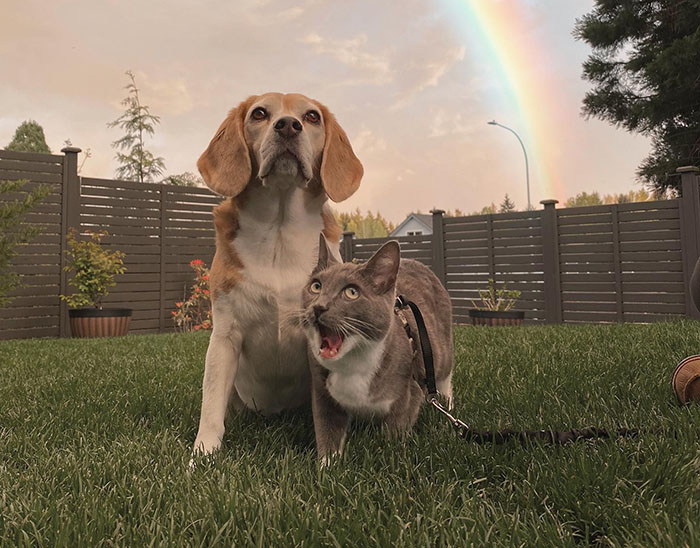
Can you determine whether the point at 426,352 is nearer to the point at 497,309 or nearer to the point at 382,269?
the point at 382,269

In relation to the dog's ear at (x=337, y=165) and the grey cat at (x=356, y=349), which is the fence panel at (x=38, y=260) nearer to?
the dog's ear at (x=337, y=165)

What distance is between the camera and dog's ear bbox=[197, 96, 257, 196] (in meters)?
2.09

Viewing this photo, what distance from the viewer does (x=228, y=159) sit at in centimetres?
212

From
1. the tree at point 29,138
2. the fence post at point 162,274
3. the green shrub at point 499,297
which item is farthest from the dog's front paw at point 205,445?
the tree at point 29,138

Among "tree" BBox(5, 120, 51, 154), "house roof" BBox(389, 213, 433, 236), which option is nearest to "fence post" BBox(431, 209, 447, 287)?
"tree" BBox(5, 120, 51, 154)

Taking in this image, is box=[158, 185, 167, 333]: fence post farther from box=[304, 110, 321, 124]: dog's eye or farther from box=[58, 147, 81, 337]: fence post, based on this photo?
box=[304, 110, 321, 124]: dog's eye

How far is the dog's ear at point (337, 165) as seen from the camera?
7.04 feet

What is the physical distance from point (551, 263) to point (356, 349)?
1004 cm

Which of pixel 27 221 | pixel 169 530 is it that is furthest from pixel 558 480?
pixel 27 221

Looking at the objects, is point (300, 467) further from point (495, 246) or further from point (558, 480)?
point (495, 246)

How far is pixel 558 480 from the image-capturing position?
57.9 inches

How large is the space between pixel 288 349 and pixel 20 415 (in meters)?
1.55

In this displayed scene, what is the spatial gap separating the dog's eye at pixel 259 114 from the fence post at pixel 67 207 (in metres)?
8.05

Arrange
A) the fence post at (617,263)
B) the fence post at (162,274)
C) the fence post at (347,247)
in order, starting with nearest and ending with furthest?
the fence post at (162,274) < the fence post at (617,263) < the fence post at (347,247)
